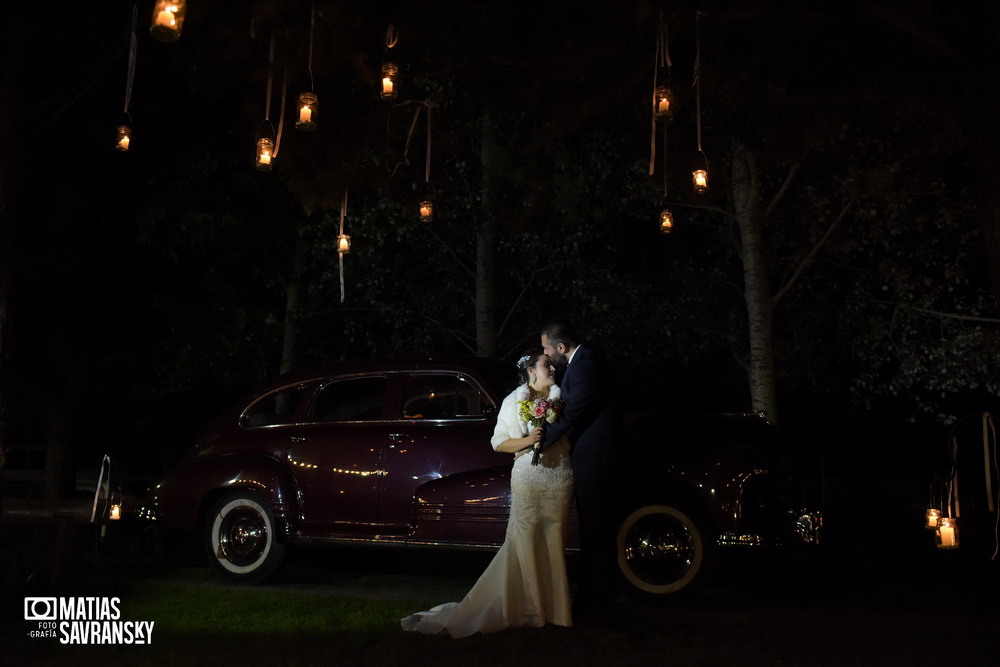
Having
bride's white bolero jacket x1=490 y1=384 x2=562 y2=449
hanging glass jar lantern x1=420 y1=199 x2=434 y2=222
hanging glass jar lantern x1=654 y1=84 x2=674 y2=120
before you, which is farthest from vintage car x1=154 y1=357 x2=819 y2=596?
hanging glass jar lantern x1=654 y1=84 x2=674 y2=120

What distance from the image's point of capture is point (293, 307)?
21188 mm

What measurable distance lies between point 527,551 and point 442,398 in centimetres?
247

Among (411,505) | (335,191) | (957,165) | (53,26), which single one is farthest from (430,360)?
(957,165)

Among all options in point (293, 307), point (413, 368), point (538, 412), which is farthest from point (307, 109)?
point (293, 307)

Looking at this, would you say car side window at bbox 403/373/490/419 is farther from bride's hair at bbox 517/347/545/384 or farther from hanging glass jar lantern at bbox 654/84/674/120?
hanging glass jar lantern at bbox 654/84/674/120

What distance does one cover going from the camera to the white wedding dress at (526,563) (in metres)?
7.48

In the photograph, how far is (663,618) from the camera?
26.6ft

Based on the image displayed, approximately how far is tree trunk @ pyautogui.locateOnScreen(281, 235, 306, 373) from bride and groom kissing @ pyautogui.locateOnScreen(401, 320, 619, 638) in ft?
43.9

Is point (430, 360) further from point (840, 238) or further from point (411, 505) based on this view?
point (840, 238)

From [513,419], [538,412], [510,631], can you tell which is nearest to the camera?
[510,631]

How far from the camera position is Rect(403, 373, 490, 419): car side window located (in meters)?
9.65

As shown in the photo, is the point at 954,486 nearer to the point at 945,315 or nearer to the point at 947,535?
the point at 947,535

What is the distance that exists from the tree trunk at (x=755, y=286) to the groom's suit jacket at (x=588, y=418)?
7.36 m

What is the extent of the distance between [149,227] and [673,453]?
14.0 metres
